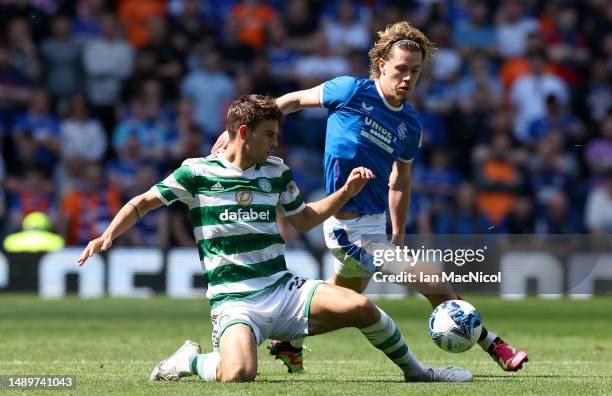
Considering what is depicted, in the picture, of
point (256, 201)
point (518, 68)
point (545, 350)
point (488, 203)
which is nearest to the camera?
point (256, 201)

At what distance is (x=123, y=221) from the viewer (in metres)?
7.53

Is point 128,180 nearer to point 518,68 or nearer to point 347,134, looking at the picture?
point 518,68

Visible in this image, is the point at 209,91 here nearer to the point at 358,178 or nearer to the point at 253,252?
the point at 253,252

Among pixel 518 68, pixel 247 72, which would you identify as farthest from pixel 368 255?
pixel 518 68

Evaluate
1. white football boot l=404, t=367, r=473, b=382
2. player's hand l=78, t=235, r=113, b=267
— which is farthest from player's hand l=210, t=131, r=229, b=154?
white football boot l=404, t=367, r=473, b=382

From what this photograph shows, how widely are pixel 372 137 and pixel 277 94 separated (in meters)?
10.1

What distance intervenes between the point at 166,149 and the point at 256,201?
35.4ft

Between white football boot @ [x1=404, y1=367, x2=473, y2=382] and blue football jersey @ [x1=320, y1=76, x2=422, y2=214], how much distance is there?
4.87 feet

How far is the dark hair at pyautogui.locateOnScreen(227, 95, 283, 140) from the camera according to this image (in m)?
7.75

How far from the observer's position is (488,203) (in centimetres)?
1897

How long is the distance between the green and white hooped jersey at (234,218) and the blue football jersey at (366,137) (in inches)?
43.1

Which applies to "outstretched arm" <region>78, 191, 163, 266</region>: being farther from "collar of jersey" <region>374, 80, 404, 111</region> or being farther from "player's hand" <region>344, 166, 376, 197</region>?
"collar of jersey" <region>374, 80, 404, 111</region>

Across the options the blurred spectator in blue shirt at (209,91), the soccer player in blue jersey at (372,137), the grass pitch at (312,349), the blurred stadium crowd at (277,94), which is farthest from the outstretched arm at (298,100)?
the blurred spectator in blue shirt at (209,91)

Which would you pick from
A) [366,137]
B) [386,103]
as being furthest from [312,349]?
[386,103]
